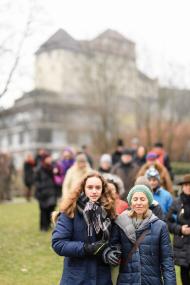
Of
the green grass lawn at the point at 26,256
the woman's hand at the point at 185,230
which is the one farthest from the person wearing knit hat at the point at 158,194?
the green grass lawn at the point at 26,256

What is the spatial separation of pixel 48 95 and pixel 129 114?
18190mm

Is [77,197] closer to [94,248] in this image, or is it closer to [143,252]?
[94,248]

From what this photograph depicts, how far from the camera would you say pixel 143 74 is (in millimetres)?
37406

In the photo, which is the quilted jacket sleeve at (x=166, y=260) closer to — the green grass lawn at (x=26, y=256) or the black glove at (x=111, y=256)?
the black glove at (x=111, y=256)

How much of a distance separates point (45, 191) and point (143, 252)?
824 cm

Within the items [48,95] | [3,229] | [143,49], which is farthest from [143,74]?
[3,229]

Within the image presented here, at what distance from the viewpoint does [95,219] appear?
14.4 ft

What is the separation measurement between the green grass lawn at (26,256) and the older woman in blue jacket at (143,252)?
348 centimetres

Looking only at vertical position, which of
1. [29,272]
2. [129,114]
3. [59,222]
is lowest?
[29,272]

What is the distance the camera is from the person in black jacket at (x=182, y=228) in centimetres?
630

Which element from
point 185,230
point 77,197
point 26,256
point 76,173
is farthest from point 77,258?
point 76,173

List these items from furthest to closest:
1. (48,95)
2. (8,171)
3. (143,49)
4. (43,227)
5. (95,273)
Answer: (48,95) < (143,49) < (8,171) < (43,227) < (95,273)

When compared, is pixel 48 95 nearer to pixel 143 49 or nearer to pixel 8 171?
pixel 143 49

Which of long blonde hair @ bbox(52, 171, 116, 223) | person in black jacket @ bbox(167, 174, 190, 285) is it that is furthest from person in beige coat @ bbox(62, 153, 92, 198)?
long blonde hair @ bbox(52, 171, 116, 223)
